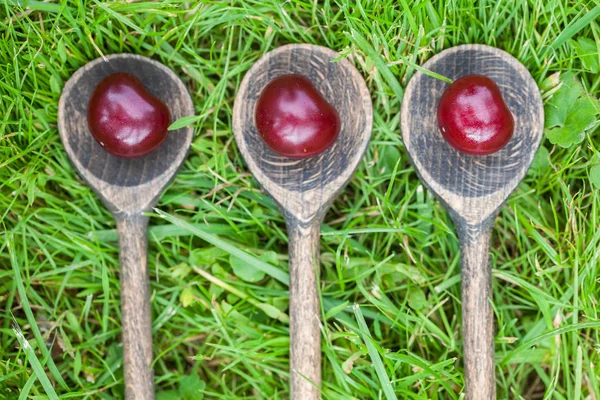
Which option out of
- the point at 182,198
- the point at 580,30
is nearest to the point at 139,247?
the point at 182,198

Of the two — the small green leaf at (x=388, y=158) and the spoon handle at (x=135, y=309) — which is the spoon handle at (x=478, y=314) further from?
the spoon handle at (x=135, y=309)

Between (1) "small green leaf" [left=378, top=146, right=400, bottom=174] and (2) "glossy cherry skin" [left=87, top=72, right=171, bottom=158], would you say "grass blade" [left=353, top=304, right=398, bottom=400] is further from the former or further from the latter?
(2) "glossy cherry skin" [left=87, top=72, right=171, bottom=158]

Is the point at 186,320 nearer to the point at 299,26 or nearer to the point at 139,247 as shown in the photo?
the point at 139,247

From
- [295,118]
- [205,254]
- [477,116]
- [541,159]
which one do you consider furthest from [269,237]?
[541,159]

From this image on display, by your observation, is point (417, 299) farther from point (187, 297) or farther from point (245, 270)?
point (187, 297)

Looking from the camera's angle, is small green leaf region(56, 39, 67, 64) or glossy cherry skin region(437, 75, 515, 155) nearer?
glossy cherry skin region(437, 75, 515, 155)

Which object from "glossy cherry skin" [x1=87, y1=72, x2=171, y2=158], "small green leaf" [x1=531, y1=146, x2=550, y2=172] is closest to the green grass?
"small green leaf" [x1=531, y1=146, x2=550, y2=172]

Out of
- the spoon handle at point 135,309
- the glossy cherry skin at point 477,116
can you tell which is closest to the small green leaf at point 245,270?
the spoon handle at point 135,309
